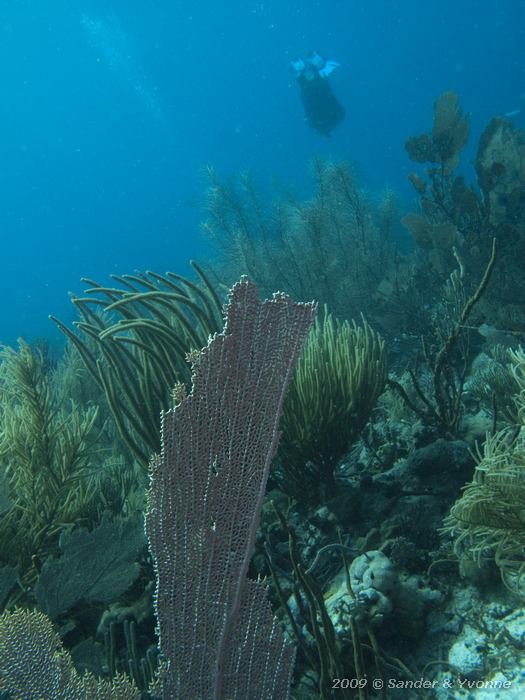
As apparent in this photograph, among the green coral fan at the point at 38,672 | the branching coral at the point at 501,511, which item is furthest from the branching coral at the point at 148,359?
the branching coral at the point at 501,511

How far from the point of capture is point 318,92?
59.1 ft

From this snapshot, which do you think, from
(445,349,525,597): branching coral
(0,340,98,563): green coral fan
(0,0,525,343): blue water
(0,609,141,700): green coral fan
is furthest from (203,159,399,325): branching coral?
(0,0,525,343): blue water

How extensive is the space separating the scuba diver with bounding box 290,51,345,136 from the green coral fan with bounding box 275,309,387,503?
59.0 feet

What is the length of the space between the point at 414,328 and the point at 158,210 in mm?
117031

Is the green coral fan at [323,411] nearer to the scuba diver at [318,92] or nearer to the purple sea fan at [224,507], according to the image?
the purple sea fan at [224,507]

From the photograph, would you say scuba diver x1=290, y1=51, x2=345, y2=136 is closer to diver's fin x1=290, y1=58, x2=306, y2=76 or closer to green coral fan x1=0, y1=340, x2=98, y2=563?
diver's fin x1=290, y1=58, x2=306, y2=76

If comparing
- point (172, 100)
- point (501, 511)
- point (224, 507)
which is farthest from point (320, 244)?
point (172, 100)

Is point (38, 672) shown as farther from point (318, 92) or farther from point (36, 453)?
point (318, 92)

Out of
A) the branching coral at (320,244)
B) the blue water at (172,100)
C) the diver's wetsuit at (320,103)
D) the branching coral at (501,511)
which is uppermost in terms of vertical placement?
the blue water at (172,100)

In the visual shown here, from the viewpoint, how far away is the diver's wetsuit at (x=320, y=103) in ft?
58.2

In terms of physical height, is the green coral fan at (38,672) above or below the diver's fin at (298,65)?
below

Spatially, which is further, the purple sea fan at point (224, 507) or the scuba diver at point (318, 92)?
the scuba diver at point (318, 92)

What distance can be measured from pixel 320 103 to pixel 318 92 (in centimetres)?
43

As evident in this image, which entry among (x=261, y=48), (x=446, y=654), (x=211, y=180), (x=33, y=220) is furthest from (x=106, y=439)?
(x=33, y=220)
